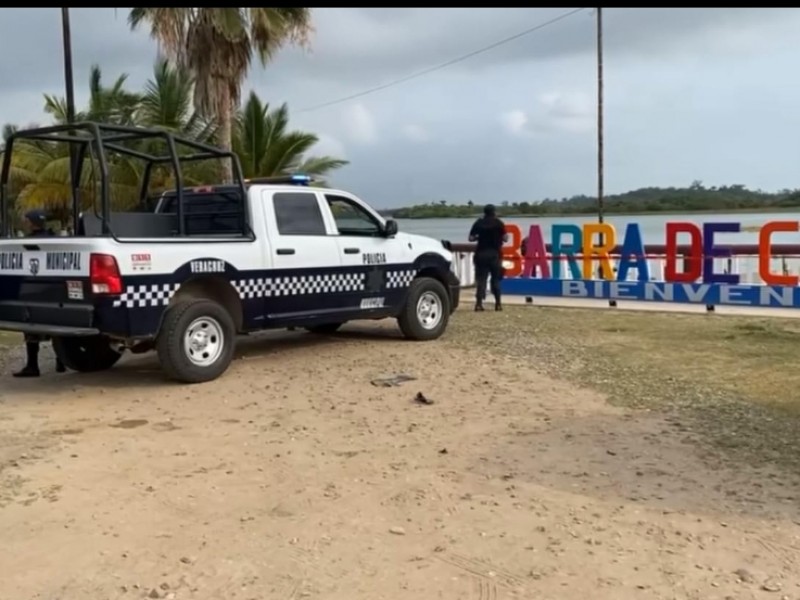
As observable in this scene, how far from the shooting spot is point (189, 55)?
17.7 metres

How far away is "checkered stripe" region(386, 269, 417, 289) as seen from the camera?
35.7 ft

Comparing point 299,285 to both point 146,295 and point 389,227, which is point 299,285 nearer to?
point 389,227

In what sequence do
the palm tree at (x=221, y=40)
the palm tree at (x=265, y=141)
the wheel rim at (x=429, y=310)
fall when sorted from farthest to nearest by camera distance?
the palm tree at (x=265, y=141) → the palm tree at (x=221, y=40) → the wheel rim at (x=429, y=310)

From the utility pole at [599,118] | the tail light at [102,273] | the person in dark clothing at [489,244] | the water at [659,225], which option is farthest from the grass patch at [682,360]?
the utility pole at [599,118]

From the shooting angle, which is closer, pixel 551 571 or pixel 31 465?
pixel 551 571

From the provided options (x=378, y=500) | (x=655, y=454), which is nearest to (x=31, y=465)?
(x=378, y=500)

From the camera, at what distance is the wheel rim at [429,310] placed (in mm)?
11266

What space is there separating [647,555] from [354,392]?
14.0 ft

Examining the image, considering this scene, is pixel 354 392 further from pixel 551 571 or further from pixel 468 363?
pixel 551 571

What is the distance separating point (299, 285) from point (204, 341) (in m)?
1.40

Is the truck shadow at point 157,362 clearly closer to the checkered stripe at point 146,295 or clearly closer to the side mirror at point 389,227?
the checkered stripe at point 146,295

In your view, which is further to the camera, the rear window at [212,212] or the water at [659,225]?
the water at [659,225]

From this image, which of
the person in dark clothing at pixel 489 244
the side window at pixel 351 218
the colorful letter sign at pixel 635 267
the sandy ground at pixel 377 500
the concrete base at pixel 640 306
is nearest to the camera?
the sandy ground at pixel 377 500

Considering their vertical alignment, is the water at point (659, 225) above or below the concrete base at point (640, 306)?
above
